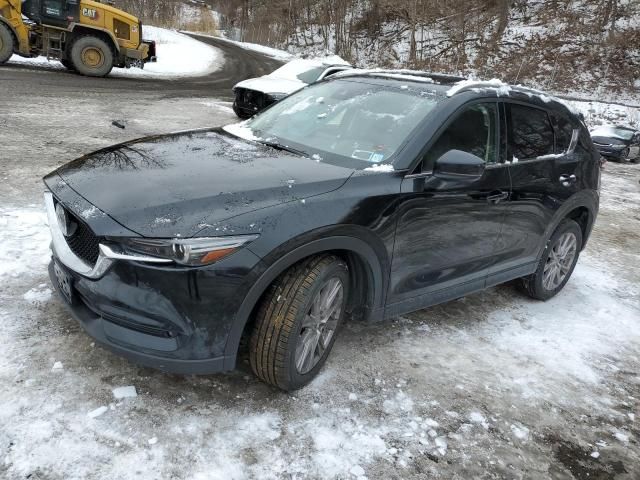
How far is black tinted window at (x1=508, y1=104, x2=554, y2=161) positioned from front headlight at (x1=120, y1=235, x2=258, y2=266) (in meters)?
2.38

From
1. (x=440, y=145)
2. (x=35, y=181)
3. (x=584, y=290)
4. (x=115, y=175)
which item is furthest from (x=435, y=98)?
(x=35, y=181)

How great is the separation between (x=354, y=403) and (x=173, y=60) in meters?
23.6

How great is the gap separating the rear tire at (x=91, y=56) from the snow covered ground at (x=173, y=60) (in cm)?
159

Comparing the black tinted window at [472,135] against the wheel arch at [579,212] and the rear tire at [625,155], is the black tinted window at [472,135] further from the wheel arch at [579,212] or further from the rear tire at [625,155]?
the rear tire at [625,155]

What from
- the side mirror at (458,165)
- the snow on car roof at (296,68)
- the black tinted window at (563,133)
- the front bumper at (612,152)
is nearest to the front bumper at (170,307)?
the side mirror at (458,165)

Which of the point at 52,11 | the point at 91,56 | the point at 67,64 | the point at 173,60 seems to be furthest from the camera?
the point at 173,60

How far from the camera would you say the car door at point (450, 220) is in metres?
3.20

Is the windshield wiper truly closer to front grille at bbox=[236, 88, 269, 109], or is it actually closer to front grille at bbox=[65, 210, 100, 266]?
front grille at bbox=[65, 210, 100, 266]

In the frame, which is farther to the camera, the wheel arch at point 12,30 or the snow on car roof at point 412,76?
the wheel arch at point 12,30

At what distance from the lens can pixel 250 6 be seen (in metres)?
53.3

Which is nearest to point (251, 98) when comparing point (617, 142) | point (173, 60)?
point (617, 142)

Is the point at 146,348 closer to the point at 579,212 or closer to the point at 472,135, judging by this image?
the point at 472,135

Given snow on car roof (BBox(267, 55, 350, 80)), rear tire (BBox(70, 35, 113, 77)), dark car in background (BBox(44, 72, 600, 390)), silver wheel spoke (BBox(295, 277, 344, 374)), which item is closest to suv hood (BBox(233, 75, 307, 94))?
snow on car roof (BBox(267, 55, 350, 80))

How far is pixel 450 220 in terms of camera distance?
343cm
